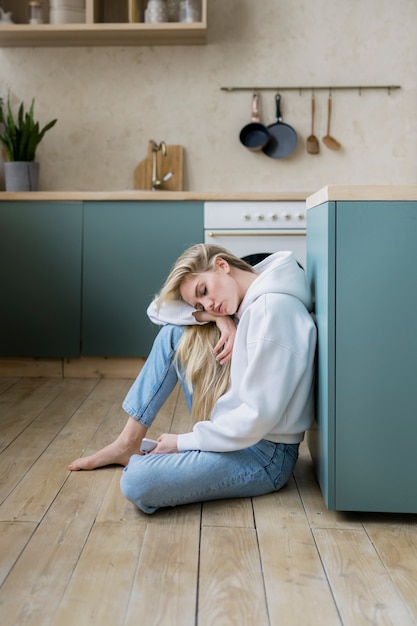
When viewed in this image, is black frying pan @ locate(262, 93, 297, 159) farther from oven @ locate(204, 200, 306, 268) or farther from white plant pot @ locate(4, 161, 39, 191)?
white plant pot @ locate(4, 161, 39, 191)

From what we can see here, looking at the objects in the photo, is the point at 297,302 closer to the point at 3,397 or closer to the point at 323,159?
the point at 3,397

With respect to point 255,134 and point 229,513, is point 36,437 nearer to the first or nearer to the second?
point 229,513

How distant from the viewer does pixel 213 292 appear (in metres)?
1.79

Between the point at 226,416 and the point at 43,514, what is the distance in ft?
1.57

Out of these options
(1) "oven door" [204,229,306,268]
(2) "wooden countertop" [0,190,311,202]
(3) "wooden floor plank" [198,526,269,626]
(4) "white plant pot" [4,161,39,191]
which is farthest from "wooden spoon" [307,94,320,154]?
(3) "wooden floor plank" [198,526,269,626]

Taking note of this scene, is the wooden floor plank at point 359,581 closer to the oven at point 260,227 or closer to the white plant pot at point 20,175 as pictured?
the oven at point 260,227

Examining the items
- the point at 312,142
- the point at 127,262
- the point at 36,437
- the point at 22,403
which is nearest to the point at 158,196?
the point at 127,262

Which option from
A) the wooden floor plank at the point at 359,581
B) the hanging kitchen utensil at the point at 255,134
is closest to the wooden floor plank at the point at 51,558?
the wooden floor plank at the point at 359,581

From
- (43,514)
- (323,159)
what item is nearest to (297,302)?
(43,514)

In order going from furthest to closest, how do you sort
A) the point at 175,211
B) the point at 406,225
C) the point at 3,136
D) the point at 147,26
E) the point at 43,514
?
the point at 3,136 → the point at 147,26 → the point at 175,211 → the point at 43,514 → the point at 406,225

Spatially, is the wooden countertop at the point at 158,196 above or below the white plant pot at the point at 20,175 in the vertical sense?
below

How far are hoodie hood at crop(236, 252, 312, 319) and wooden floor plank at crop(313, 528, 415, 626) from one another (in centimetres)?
55

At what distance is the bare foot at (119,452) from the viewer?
197cm

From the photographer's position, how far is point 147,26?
3.50 meters
